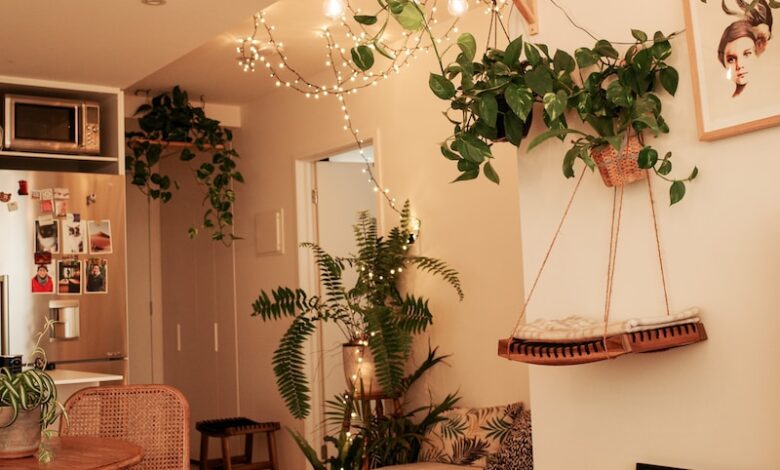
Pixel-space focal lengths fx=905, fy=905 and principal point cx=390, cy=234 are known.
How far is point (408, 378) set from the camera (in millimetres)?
4617

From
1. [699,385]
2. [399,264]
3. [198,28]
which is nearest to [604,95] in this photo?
[699,385]

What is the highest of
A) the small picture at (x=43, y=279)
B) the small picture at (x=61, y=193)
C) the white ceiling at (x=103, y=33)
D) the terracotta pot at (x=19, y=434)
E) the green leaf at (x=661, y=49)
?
the white ceiling at (x=103, y=33)

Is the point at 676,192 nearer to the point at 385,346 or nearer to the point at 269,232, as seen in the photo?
the point at 385,346

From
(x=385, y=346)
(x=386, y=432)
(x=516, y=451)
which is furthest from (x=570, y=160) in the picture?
(x=386, y=432)

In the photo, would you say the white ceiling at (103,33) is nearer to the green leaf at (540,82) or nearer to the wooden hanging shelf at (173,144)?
the wooden hanging shelf at (173,144)

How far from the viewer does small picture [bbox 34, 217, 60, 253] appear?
4.61 m

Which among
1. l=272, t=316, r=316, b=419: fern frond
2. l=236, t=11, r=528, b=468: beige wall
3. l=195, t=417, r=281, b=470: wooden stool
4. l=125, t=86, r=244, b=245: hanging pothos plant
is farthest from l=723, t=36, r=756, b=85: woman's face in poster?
l=195, t=417, r=281, b=470: wooden stool

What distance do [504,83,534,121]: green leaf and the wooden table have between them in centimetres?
137

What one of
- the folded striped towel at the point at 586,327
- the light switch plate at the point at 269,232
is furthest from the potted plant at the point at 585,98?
the light switch plate at the point at 269,232

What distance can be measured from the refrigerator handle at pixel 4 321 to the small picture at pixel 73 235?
34cm

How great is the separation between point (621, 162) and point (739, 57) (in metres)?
0.35

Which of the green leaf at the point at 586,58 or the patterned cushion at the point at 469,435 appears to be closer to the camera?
the green leaf at the point at 586,58

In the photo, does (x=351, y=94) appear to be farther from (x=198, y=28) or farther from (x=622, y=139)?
(x=622, y=139)

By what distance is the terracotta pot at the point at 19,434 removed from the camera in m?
2.45
